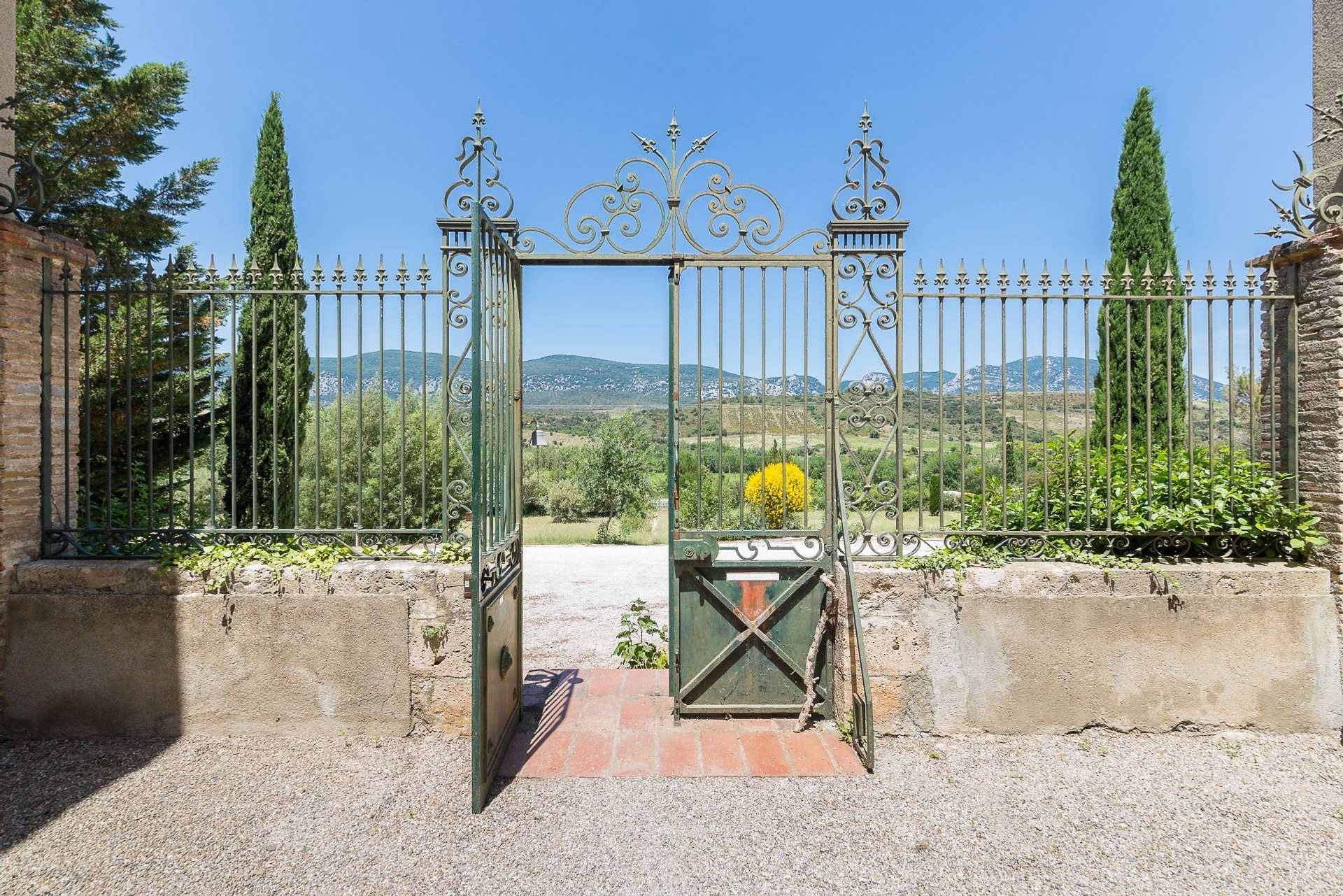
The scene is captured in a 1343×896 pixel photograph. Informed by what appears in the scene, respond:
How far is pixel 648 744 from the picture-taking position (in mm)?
4051

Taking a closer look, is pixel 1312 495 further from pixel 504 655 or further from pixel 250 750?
pixel 250 750

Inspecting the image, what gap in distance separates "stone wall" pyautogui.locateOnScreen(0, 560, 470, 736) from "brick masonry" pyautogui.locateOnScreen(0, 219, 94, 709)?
0.66 feet

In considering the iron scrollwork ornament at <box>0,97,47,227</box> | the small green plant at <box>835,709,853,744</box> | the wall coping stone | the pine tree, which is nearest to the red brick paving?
the small green plant at <box>835,709,853,744</box>

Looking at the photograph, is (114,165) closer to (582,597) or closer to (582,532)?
(582,597)

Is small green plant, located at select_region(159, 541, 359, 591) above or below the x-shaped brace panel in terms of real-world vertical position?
above

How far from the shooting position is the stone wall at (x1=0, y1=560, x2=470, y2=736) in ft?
13.6

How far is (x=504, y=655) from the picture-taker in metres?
3.93

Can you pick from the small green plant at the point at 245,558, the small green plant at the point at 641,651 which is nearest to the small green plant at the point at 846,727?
the small green plant at the point at 641,651

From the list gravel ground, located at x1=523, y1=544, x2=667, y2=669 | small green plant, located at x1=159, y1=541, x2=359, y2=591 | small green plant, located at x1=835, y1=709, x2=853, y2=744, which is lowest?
gravel ground, located at x1=523, y1=544, x2=667, y2=669

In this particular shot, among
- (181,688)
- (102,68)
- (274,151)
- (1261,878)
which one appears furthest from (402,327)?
(102,68)

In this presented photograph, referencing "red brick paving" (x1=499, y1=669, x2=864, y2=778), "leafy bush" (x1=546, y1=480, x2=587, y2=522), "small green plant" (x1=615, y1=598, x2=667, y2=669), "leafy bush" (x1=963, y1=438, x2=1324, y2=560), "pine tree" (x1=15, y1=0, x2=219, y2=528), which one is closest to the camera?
"red brick paving" (x1=499, y1=669, x2=864, y2=778)

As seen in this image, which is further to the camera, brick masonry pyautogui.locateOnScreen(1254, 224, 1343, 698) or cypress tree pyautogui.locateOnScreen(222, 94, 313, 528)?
cypress tree pyautogui.locateOnScreen(222, 94, 313, 528)

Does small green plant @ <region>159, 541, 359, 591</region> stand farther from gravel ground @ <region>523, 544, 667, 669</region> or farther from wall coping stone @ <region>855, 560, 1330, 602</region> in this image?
wall coping stone @ <region>855, 560, 1330, 602</region>

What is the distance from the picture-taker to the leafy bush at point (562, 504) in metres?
22.0
